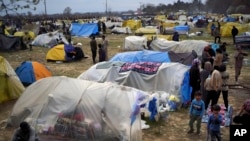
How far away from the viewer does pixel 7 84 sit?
10.8 metres

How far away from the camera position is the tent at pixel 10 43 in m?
22.6

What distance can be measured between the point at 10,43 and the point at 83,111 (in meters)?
17.4

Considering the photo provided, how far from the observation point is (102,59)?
16.8 meters

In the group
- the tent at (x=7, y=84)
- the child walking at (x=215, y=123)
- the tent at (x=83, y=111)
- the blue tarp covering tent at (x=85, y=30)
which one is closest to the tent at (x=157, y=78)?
the tent at (x=83, y=111)

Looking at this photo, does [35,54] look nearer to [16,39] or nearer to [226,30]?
[16,39]

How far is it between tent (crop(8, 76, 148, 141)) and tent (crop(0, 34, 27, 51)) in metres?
15.8

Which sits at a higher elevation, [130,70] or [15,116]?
[130,70]

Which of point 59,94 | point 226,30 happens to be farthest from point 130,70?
point 226,30

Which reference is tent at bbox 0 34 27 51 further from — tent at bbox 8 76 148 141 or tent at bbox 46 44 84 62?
tent at bbox 8 76 148 141

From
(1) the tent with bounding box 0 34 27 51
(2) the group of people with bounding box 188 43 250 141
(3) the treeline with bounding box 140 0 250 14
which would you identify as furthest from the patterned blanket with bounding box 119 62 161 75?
(3) the treeline with bounding box 140 0 250 14

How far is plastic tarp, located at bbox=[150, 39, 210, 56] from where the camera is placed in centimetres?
1757

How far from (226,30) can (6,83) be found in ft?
77.2

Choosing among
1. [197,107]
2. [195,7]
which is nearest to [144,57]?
[197,107]

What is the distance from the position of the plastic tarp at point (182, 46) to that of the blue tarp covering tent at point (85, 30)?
15.0 meters
